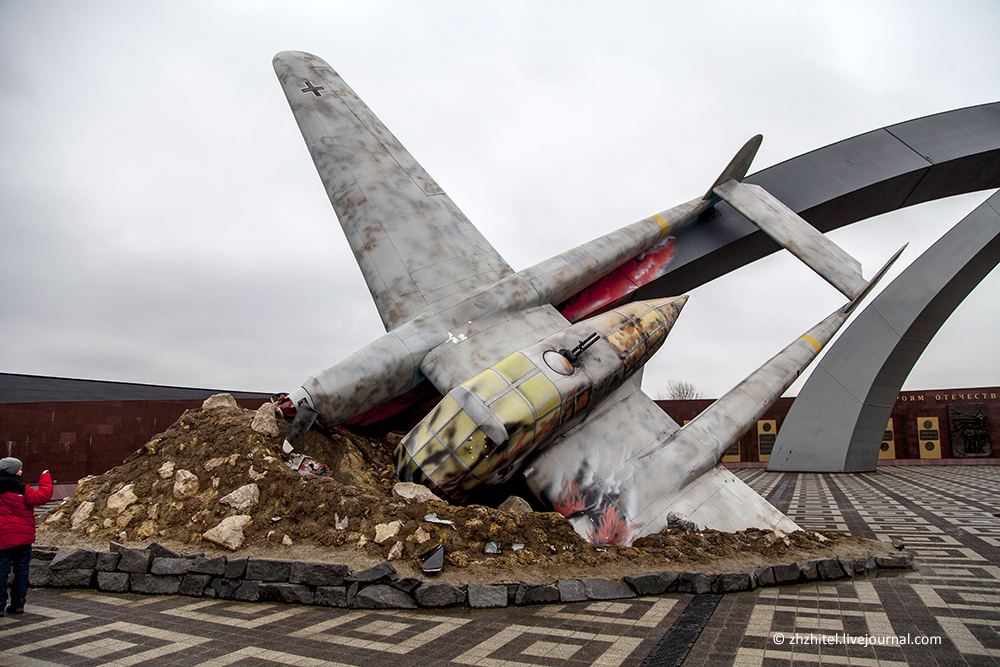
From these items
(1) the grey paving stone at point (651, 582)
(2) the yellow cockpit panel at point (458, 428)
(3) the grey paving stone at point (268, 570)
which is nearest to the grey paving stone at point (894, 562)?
(1) the grey paving stone at point (651, 582)

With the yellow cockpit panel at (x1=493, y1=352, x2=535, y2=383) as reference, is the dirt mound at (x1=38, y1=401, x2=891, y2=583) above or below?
below

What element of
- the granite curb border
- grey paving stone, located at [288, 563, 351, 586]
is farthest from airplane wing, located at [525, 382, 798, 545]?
grey paving stone, located at [288, 563, 351, 586]

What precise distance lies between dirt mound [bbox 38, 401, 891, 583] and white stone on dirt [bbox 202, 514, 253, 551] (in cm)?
1

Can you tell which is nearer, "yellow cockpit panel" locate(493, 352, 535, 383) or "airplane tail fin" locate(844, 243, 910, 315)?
"yellow cockpit panel" locate(493, 352, 535, 383)

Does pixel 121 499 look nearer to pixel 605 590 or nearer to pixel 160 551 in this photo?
pixel 160 551

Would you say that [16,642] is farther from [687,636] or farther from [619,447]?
[619,447]

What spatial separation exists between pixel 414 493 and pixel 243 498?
5.35 ft

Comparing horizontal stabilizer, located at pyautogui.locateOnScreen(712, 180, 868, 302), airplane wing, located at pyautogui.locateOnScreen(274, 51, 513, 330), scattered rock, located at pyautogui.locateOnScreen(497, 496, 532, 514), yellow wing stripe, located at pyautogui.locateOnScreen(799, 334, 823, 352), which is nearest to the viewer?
scattered rock, located at pyautogui.locateOnScreen(497, 496, 532, 514)

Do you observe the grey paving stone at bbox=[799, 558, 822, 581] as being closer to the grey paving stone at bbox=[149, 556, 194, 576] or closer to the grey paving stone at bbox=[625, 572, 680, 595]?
the grey paving stone at bbox=[625, 572, 680, 595]

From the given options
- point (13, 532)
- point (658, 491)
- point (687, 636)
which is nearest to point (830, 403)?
point (658, 491)

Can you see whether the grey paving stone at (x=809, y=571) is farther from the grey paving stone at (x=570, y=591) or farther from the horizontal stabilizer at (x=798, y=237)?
the horizontal stabilizer at (x=798, y=237)

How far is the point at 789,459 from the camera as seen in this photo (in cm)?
1889

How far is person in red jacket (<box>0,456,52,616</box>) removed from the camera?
4.41 meters

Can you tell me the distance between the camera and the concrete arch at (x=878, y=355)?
52.7ft
